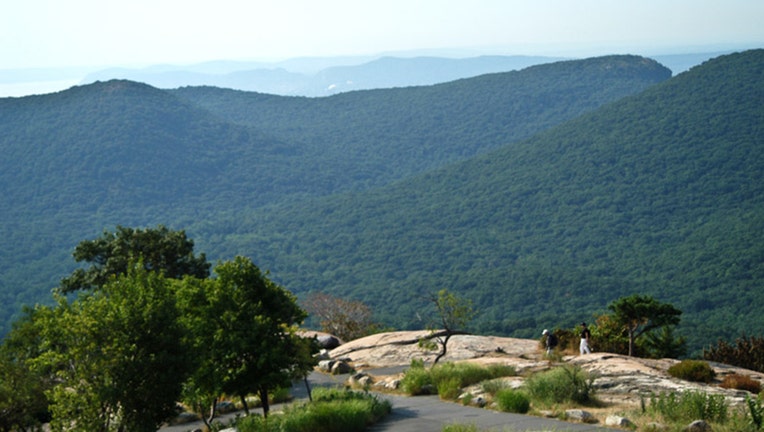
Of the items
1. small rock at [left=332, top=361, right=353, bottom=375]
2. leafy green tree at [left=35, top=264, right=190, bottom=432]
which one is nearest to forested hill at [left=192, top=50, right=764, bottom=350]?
small rock at [left=332, top=361, right=353, bottom=375]

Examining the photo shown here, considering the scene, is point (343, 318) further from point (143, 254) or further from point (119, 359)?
point (119, 359)

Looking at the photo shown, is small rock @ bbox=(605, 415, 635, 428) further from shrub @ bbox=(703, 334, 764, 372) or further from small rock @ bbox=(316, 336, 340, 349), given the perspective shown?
Result: small rock @ bbox=(316, 336, 340, 349)

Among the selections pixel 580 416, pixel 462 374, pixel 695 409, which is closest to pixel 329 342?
pixel 462 374

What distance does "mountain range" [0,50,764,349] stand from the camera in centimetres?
10281

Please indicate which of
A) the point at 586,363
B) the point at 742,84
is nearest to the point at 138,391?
the point at 586,363

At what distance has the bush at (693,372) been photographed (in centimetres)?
2530

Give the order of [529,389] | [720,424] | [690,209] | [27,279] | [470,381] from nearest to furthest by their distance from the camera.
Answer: [720,424] < [529,389] < [470,381] < [27,279] < [690,209]

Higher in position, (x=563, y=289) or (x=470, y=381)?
(x=470, y=381)

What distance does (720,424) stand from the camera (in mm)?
17938

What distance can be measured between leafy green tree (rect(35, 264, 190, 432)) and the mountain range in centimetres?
5657

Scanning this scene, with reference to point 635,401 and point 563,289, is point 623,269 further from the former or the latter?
point 635,401

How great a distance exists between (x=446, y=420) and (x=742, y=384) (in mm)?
9183

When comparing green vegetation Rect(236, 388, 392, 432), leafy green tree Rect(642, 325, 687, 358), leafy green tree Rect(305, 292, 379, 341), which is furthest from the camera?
leafy green tree Rect(305, 292, 379, 341)

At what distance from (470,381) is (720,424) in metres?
8.89
